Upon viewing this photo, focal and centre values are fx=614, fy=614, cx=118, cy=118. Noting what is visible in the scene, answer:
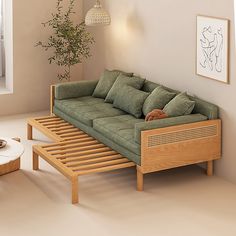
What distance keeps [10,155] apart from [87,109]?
53.4 inches

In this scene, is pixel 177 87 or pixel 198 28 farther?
pixel 177 87

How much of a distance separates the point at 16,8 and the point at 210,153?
3351mm

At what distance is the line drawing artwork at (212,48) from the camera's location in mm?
5711

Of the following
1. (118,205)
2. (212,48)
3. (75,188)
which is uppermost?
(212,48)

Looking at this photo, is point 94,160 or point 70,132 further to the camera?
point 70,132

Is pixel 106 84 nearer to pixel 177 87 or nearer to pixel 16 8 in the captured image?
pixel 177 87

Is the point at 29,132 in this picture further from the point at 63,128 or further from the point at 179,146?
the point at 179,146

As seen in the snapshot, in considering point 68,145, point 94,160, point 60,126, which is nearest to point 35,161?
point 68,145

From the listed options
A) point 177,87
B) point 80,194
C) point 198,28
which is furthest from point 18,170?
point 198,28

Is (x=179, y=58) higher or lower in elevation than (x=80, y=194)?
higher

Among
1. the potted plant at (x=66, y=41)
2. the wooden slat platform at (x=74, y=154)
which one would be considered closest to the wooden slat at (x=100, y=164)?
the wooden slat platform at (x=74, y=154)

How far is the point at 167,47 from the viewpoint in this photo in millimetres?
6516

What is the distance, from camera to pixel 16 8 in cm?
773

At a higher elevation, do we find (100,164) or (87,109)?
(87,109)
